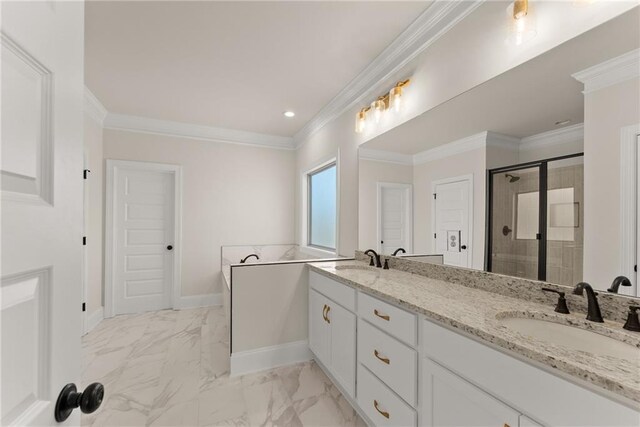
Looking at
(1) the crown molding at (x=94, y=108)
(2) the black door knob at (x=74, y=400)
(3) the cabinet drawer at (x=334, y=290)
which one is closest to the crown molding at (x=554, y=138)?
(3) the cabinet drawer at (x=334, y=290)

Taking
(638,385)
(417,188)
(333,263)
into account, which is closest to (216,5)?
(417,188)

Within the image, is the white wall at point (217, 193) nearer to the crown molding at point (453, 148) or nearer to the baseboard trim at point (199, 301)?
the baseboard trim at point (199, 301)

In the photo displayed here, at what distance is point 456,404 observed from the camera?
1.09 meters

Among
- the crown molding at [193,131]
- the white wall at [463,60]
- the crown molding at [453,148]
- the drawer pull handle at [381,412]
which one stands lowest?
the drawer pull handle at [381,412]

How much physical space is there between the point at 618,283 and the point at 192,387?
8.56 ft

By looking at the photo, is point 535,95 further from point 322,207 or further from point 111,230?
point 111,230

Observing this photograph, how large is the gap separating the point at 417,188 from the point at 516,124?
2.44 ft

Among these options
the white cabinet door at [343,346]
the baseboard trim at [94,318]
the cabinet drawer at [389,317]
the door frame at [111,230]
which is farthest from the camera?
the door frame at [111,230]

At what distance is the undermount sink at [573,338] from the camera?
0.93 metres

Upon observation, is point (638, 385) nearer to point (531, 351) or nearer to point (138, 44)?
point (531, 351)

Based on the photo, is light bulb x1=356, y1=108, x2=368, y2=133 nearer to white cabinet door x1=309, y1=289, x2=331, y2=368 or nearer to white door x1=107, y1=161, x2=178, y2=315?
white cabinet door x1=309, y1=289, x2=331, y2=368

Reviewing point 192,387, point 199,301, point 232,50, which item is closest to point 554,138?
point 232,50

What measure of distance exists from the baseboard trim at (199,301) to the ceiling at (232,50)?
253 cm

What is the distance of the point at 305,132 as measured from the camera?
405 centimetres
